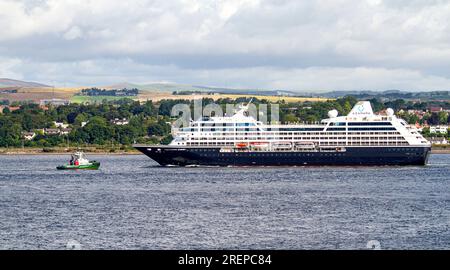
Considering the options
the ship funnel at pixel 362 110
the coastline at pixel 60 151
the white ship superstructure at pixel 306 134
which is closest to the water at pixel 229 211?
the white ship superstructure at pixel 306 134

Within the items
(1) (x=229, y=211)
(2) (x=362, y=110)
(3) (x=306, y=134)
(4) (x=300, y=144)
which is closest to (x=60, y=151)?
(4) (x=300, y=144)

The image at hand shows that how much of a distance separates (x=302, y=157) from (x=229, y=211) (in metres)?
44.0

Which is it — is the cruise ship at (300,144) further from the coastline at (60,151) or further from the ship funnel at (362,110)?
the coastline at (60,151)

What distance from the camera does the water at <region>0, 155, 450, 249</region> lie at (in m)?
36.4

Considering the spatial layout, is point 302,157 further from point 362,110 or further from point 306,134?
point 362,110

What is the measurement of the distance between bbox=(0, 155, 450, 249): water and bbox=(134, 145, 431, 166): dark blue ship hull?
10.9 meters

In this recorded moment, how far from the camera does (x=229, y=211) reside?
156 feet

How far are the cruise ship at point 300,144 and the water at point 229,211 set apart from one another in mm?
11337

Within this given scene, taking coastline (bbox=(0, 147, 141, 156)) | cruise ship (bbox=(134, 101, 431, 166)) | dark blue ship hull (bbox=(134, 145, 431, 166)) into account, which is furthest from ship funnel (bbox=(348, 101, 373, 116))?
coastline (bbox=(0, 147, 141, 156))

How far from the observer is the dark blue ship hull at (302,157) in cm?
9038

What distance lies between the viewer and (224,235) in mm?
37844
